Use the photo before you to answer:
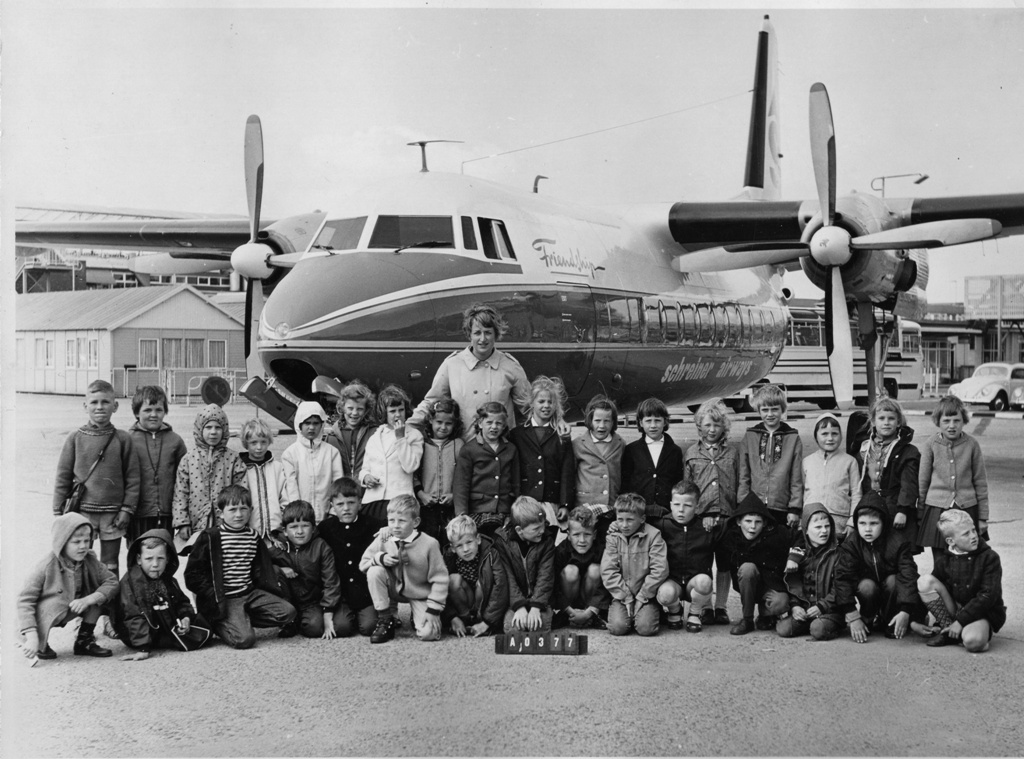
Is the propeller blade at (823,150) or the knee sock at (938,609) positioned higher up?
the propeller blade at (823,150)

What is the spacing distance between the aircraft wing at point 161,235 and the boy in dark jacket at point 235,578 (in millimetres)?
10213

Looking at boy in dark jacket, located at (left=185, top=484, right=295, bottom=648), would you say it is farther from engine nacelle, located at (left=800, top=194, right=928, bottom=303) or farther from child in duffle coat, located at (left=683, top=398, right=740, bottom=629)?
engine nacelle, located at (left=800, top=194, right=928, bottom=303)

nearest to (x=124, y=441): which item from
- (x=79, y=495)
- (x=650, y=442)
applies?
(x=79, y=495)

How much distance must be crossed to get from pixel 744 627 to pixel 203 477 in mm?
3337

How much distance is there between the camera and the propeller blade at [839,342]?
1096 cm

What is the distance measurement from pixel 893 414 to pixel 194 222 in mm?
12241

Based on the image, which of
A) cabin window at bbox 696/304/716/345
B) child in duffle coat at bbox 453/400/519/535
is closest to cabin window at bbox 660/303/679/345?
cabin window at bbox 696/304/716/345

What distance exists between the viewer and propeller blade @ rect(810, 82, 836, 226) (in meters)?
11.0

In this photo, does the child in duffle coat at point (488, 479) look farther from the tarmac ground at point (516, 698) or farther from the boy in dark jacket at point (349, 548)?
the tarmac ground at point (516, 698)

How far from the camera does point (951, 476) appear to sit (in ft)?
Answer: 18.8

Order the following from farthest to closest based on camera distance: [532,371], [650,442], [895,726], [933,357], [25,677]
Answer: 1. [933,357]
2. [532,371]
3. [650,442]
4. [25,677]
5. [895,726]

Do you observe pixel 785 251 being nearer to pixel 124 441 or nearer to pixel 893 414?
pixel 893 414

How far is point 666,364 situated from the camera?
11984mm

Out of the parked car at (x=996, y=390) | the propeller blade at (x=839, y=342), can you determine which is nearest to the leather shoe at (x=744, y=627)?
the propeller blade at (x=839, y=342)
